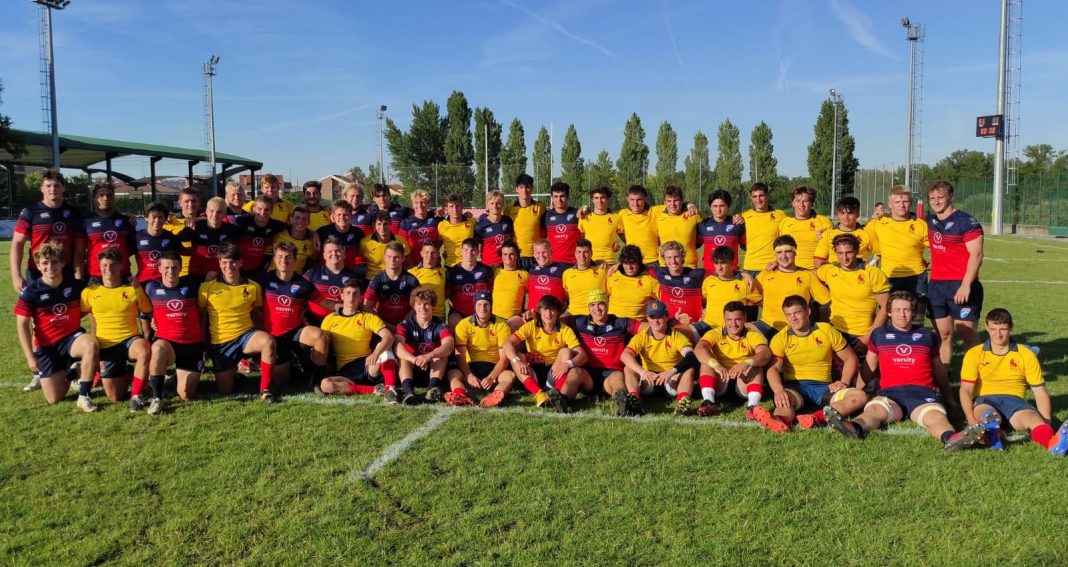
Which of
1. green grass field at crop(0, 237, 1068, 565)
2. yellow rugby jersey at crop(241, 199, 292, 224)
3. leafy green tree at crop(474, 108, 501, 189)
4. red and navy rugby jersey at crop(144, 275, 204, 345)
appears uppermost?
leafy green tree at crop(474, 108, 501, 189)

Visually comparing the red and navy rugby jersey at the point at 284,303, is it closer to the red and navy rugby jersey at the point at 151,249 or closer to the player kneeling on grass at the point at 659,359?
the red and navy rugby jersey at the point at 151,249

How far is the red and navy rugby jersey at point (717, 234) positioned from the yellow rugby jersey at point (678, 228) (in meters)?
0.07

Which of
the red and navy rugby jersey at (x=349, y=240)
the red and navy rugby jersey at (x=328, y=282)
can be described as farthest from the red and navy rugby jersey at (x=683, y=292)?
the red and navy rugby jersey at (x=349, y=240)

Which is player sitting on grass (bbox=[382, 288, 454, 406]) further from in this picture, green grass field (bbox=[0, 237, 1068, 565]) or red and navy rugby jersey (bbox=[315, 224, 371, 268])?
red and navy rugby jersey (bbox=[315, 224, 371, 268])

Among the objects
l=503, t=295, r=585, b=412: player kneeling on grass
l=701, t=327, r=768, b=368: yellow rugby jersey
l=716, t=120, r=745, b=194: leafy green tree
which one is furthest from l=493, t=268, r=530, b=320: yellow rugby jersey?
l=716, t=120, r=745, b=194: leafy green tree

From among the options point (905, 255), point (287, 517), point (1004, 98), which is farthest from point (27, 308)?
point (1004, 98)

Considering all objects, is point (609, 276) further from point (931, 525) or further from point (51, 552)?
point (51, 552)

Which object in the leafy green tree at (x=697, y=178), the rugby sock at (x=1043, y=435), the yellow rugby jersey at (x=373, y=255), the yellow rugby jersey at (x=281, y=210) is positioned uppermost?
the leafy green tree at (x=697, y=178)

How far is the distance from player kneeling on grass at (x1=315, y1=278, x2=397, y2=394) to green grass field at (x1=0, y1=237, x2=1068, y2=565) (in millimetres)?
623

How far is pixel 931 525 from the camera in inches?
124

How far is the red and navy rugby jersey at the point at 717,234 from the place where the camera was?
648cm

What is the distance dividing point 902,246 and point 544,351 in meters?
3.23

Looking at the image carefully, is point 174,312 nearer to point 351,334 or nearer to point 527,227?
point 351,334

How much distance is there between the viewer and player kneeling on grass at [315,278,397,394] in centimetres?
562
